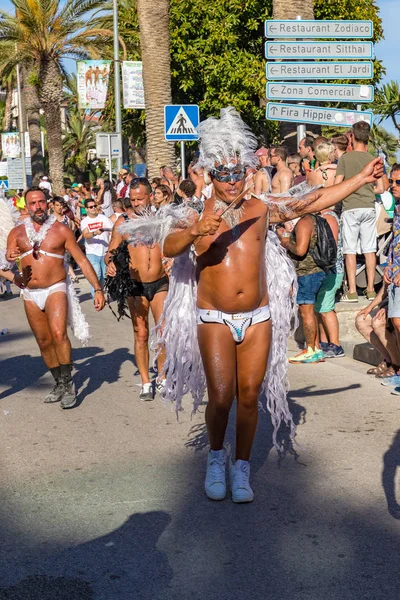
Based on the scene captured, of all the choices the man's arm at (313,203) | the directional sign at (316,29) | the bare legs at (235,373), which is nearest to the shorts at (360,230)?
the directional sign at (316,29)

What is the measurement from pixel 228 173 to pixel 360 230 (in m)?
6.95

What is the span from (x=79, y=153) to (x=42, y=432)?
5665cm

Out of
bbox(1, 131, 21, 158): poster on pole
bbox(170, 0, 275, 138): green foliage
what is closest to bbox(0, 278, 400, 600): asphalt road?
bbox(170, 0, 275, 138): green foliage

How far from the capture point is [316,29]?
13.2 m

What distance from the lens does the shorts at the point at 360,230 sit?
12.2 metres

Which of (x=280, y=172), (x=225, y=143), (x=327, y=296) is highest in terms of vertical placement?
(x=225, y=143)

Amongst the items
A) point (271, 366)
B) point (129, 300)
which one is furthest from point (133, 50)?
point (271, 366)

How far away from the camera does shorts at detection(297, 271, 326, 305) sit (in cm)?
1057

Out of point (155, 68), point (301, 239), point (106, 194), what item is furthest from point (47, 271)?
point (155, 68)

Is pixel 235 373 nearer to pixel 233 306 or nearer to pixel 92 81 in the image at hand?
pixel 233 306

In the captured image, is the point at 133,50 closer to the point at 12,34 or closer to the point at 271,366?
the point at 12,34

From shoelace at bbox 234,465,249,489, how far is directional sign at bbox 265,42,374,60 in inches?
341

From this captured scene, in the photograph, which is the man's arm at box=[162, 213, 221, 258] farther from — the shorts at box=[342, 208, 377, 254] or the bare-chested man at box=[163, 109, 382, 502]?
the shorts at box=[342, 208, 377, 254]

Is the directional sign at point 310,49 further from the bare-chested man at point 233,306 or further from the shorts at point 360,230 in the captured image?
the bare-chested man at point 233,306
